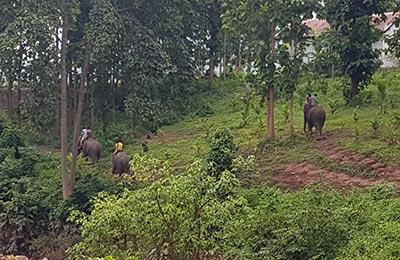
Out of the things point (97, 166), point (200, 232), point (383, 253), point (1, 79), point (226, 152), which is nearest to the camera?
point (383, 253)

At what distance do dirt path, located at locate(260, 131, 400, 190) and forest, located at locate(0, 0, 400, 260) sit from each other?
1.7 inches

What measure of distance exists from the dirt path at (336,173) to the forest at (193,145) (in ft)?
0.14

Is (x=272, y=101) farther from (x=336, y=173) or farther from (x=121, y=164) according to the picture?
(x=121, y=164)

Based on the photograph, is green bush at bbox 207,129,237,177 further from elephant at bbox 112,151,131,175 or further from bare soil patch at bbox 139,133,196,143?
bare soil patch at bbox 139,133,196,143

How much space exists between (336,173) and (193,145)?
4.95 m

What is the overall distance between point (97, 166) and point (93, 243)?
7.54 metres

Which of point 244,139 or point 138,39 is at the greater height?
point 138,39

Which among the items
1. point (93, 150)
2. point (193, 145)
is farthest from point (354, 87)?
point (93, 150)

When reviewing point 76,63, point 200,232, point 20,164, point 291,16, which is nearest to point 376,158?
point 291,16

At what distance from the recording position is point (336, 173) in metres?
11.1

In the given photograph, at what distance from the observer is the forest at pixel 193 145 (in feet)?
24.9

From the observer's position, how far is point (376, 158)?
11172 mm

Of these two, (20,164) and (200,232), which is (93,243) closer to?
(200,232)

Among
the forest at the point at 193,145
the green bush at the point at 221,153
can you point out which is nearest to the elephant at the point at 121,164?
the forest at the point at 193,145
